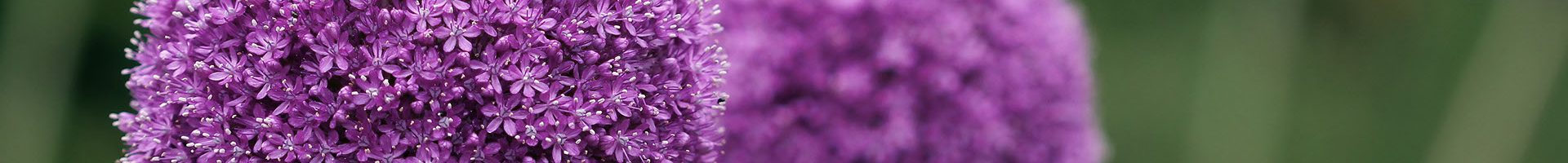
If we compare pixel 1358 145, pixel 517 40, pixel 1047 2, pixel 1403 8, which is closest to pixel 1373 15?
pixel 1403 8

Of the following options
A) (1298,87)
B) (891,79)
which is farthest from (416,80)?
(1298,87)

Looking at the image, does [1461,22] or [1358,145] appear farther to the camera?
[1358,145]

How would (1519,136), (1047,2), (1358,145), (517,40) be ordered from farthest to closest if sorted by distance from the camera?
1. (1358,145)
2. (1519,136)
3. (1047,2)
4. (517,40)

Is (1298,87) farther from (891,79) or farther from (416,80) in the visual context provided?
(416,80)

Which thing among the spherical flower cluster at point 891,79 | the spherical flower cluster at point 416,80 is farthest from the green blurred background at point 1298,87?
the spherical flower cluster at point 416,80

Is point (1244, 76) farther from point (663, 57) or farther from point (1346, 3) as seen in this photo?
point (663, 57)

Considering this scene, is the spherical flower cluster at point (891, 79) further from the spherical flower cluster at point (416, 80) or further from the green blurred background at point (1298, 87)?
the green blurred background at point (1298, 87)
